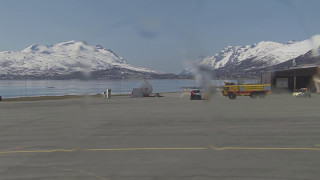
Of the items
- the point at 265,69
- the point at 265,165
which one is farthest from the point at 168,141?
the point at 265,69

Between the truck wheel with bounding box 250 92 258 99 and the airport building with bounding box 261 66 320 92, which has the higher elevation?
the airport building with bounding box 261 66 320 92

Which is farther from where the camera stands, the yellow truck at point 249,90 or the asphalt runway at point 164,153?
the yellow truck at point 249,90

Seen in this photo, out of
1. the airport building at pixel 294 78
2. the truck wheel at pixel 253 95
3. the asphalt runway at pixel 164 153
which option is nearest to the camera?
the asphalt runway at pixel 164 153

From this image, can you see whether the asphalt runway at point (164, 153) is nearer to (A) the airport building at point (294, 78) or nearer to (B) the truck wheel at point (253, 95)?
(B) the truck wheel at point (253, 95)

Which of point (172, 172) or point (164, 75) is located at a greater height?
point (164, 75)

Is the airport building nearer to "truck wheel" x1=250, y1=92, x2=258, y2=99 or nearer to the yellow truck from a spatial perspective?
the yellow truck

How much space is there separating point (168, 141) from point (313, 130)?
8.76 meters

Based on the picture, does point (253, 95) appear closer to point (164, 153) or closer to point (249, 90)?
point (249, 90)

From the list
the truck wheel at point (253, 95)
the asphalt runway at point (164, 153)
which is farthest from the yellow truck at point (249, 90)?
the asphalt runway at point (164, 153)

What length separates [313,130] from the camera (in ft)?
57.8

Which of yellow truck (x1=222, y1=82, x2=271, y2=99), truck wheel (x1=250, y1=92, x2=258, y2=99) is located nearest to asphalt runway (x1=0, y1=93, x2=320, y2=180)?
yellow truck (x1=222, y1=82, x2=271, y2=99)

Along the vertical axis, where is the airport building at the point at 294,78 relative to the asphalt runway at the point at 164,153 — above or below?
above

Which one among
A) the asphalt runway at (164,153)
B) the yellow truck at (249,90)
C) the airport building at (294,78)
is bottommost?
the asphalt runway at (164,153)

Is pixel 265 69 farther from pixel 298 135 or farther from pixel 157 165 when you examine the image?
pixel 157 165
